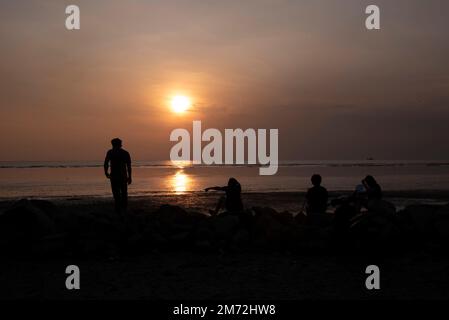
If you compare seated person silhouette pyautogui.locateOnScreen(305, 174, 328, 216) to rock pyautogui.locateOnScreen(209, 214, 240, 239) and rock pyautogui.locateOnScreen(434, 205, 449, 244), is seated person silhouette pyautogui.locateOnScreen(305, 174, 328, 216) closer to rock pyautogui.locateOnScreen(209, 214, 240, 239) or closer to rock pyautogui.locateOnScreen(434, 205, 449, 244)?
rock pyautogui.locateOnScreen(209, 214, 240, 239)

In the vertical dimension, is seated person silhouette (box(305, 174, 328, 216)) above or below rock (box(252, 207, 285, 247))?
above

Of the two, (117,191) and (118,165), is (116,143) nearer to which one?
(118,165)

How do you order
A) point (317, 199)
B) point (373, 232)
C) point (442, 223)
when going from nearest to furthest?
point (373, 232) < point (442, 223) < point (317, 199)

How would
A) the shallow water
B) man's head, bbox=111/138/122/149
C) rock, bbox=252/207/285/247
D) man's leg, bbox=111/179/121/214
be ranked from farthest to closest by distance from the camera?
1. the shallow water
2. man's leg, bbox=111/179/121/214
3. man's head, bbox=111/138/122/149
4. rock, bbox=252/207/285/247

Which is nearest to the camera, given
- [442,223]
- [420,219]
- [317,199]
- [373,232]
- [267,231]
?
[373,232]

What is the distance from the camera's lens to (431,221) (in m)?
12.1

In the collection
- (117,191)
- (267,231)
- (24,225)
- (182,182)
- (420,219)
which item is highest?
(182,182)

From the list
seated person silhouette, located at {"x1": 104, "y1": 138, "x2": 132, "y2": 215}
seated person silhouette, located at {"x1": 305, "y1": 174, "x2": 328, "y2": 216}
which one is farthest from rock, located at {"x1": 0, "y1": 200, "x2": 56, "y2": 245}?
seated person silhouette, located at {"x1": 305, "y1": 174, "x2": 328, "y2": 216}

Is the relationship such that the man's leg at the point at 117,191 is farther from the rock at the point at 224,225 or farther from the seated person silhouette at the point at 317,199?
the seated person silhouette at the point at 317,199

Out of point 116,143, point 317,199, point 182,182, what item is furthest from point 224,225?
point 182,182

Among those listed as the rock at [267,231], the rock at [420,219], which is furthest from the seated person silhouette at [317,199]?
the rock at [420,219]
